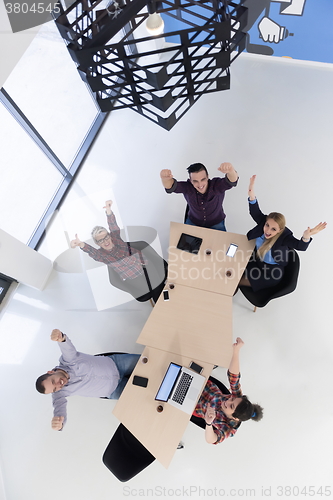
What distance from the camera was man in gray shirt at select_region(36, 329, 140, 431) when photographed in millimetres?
2297

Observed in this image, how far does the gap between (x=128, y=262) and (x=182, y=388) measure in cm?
118

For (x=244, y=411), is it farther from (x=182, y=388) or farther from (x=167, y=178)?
(x=167, y=178)

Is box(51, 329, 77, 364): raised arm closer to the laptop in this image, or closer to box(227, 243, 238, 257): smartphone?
the laptop

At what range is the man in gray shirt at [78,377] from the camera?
2297mm

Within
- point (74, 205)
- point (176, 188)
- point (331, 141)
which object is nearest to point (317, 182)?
point (331, 141)

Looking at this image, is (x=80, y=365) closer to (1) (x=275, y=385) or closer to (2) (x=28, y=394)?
(2) (x=28, y=394)

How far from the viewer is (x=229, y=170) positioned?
2.69 m

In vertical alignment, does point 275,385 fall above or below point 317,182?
below

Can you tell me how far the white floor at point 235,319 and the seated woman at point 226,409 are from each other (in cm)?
57

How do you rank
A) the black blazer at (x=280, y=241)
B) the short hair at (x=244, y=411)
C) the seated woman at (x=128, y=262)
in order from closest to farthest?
1. the short hair at (x=244, y=411)
2. the black blazer at (x=280, y=241)
3. the seated woman at (x=128, y=262)

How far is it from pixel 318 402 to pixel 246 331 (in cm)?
89

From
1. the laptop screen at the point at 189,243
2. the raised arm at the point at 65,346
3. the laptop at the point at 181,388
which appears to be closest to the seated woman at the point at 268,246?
the laptop screen at the point at 189,243

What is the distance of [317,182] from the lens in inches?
152

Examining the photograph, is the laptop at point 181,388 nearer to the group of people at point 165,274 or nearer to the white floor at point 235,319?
the group of people at point 165,274
